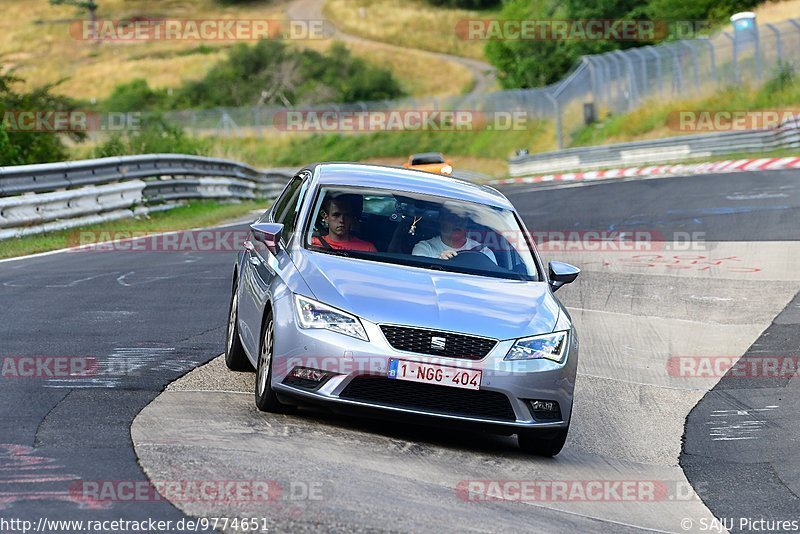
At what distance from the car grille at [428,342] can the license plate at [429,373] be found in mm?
73

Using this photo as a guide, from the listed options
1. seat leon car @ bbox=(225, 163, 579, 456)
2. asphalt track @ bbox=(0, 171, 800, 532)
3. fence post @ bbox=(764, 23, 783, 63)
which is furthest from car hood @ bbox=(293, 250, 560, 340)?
fence post @ bbox=(764, 23, 783, 63)

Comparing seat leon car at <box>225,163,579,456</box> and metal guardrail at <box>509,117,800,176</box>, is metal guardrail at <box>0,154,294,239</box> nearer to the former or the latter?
seat leon car at <box>225,163,579,456</box>

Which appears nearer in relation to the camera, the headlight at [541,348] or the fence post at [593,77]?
the headlight at [541,348]

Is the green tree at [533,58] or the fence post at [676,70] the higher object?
Result: the fence post at [676,70]

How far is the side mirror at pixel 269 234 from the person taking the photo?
8.38 metres

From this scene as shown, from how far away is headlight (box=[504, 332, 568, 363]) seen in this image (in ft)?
24.3

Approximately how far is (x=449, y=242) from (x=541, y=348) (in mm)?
1222

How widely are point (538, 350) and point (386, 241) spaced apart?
1378 millimetres

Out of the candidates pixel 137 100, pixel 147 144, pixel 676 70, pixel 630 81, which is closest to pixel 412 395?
pixel 147 144

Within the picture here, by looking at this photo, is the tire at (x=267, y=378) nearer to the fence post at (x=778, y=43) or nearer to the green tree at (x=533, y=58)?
the fence post at (x=778, y=43)

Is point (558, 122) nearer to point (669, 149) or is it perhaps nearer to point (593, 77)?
point (593, 77)

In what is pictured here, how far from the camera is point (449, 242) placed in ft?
27.8

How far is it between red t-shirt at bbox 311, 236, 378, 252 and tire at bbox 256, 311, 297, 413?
2.24 ft

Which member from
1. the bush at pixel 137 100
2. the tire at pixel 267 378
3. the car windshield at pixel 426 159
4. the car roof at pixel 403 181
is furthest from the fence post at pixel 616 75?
the bush at pixel 137 100
